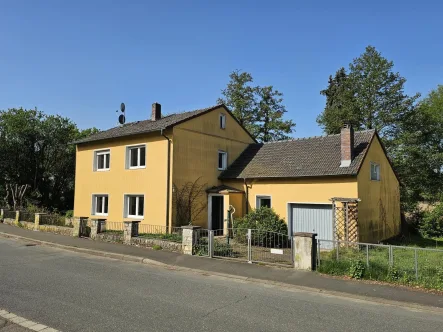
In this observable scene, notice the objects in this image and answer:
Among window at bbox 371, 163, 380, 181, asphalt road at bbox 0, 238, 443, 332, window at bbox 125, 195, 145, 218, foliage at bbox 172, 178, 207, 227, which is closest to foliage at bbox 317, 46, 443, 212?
window at bbox 371, 163, 380, 181

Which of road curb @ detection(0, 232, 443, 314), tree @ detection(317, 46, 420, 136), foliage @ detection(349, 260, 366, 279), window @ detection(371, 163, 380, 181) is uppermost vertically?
tree @ detection(317, 46, 420, 136)

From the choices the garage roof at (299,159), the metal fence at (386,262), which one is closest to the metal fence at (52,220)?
the garage roof at (299,159)

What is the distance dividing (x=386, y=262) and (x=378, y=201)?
9696 mm

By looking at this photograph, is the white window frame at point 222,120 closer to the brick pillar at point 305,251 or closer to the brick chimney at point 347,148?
the brick chimney at point 347,148

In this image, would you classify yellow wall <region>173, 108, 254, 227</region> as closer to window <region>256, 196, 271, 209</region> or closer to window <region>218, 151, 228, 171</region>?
window <region>218, 151, 228, 171</region>

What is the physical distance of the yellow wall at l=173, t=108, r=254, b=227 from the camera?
17.9 meters

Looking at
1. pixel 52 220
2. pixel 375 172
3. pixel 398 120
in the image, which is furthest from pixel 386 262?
pixel 398 120

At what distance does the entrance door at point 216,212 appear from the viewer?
19.6m

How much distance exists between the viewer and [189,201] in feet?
59.4

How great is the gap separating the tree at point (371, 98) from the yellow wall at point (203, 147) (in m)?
16.5

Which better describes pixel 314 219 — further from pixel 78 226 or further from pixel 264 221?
pixel 78 226

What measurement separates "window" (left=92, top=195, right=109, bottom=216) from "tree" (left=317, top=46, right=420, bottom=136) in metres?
24.2

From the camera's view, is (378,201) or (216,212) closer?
(378,201)

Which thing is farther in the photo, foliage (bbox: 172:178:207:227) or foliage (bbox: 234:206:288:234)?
foliage (bbox: 172:178:207:227)
